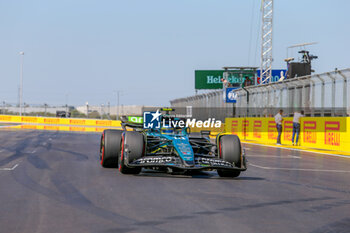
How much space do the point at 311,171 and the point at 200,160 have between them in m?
4.05

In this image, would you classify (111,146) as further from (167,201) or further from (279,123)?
(279,123)

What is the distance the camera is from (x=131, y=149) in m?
11.3

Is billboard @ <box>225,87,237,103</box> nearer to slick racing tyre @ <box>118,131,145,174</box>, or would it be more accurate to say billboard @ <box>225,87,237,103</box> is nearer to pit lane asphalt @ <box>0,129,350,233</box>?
pit lane asphalt @ <box>0,129,350,233</box>

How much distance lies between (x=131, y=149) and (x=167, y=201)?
320cm

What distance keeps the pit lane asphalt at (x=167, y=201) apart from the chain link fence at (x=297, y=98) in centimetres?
1050

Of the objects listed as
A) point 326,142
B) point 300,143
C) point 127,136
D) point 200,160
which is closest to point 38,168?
point 127,136

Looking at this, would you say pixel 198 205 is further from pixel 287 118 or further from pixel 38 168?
pixel 287 118

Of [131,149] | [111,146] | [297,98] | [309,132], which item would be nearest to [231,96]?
[297,98]

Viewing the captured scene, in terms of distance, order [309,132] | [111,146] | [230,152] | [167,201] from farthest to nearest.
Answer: [309,132] < [111,146] < [230,152] < [167,201]

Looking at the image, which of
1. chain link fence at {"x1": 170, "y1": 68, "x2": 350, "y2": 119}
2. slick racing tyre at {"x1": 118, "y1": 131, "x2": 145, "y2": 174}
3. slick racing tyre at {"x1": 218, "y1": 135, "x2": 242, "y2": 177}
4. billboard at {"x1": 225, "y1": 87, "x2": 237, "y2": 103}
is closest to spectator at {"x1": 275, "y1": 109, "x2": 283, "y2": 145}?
chain link fence at {"x1": 170, "y1": 68, "x2": 350, "y2": 119}

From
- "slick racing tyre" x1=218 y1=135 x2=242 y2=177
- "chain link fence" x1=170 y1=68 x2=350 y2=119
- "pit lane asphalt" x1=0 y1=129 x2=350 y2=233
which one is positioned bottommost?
"pit lane asphalt" x1=0 y1=129 x2=350 y2=233

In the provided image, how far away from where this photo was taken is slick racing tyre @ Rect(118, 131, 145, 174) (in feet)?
37.1

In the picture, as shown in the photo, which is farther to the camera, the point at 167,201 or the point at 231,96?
the point at 231,96

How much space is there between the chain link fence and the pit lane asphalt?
1050cm
